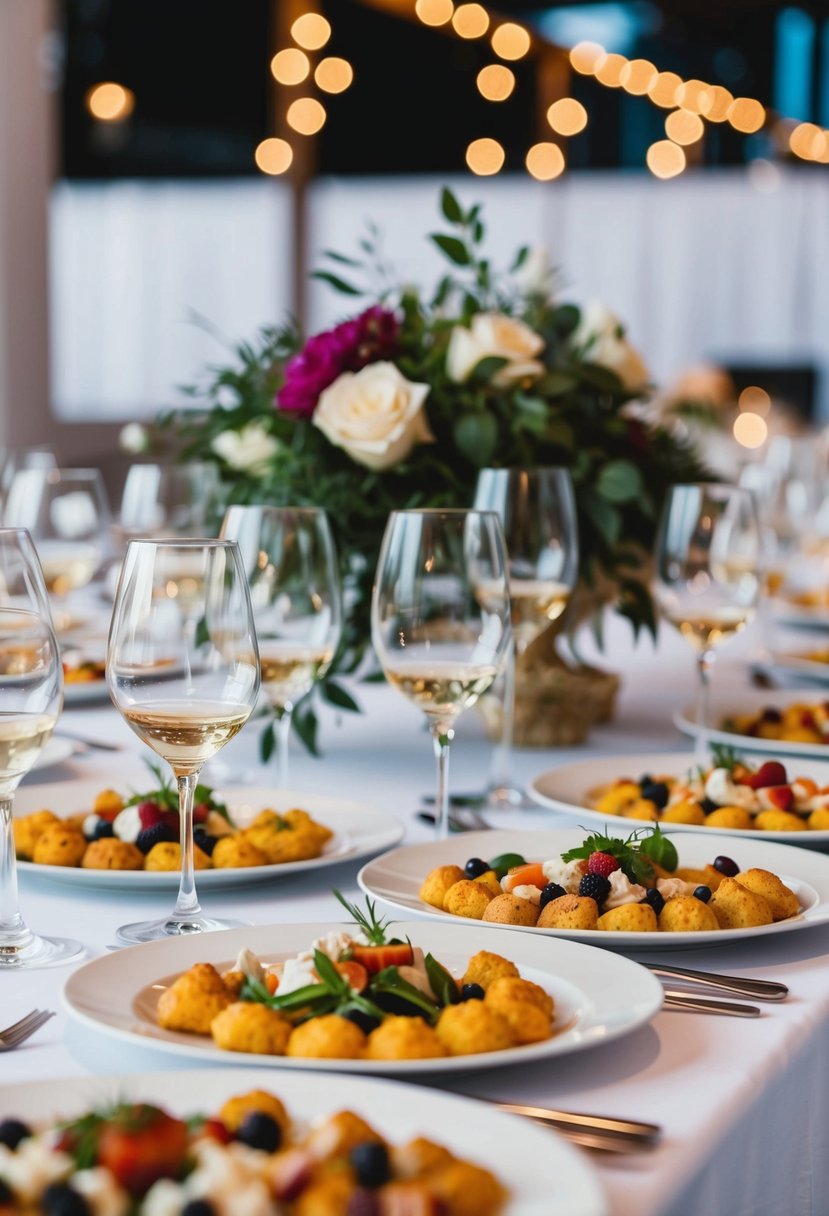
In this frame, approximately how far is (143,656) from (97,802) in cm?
34

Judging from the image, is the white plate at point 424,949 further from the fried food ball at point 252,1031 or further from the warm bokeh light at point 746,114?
the warm bokeh light at point 746,114

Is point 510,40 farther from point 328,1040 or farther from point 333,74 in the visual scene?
point 328,1040

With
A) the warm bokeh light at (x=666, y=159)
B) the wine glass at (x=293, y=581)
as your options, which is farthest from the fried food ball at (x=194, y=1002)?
the warm bokeh light at (x=666, y=159)

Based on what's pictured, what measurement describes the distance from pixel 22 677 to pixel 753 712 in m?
1.21

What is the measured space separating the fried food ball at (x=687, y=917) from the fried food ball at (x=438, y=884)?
153 millimetres

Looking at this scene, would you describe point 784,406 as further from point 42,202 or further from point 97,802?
point 97,802

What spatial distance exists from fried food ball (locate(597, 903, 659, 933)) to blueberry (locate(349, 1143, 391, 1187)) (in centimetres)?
45

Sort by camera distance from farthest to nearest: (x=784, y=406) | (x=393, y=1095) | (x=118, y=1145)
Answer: (x=784, y=406) → (x=393, y=1095) → (x=118, y=1145)

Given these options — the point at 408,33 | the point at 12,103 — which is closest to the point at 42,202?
the point at 12,103

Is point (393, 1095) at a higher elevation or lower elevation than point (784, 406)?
lower

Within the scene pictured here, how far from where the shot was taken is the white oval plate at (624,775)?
4.45ft

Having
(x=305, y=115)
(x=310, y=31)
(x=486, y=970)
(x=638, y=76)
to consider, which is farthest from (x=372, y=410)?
(x=305, y=115)

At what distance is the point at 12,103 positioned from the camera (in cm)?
625

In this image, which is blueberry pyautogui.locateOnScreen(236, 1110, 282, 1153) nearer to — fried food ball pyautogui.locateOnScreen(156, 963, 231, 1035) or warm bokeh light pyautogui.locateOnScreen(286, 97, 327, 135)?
fried food ball pyautogui.locateOnScreen(156, 963, 231, 1035)
